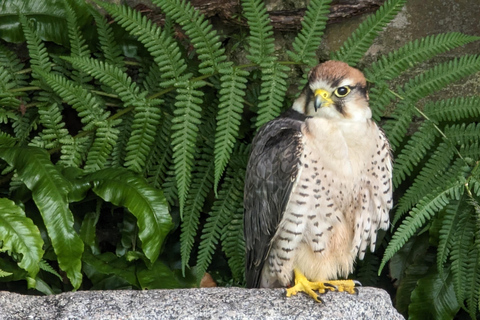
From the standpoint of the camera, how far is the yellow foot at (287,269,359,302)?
3.15 meters

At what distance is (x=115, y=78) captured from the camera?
377 centimetres

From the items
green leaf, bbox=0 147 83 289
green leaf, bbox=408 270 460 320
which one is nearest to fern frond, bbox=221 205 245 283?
green leaf, bbox=0 147 83 289

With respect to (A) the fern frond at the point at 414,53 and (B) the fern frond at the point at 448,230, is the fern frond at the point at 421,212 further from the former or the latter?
(A) the fern frond at the point at 414,53

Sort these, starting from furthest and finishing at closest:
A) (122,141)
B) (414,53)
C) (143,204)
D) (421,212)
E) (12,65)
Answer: (12,65) → (122,141) → (414,53) → (143,204) → (421,212)

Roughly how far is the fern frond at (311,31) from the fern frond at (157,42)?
610 millimetres

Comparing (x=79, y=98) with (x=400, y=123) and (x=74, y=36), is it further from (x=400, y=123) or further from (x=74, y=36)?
(x=400, y=123)

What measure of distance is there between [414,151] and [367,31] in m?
0.69

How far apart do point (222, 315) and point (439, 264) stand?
1383 mm

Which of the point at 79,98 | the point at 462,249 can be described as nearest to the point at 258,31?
the point at 79,98

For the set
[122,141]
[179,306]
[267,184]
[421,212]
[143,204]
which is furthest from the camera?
[122,141]

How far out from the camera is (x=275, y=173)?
3311 millimetres

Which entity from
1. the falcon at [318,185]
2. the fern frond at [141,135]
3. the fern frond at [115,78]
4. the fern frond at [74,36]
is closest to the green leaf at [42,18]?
the fern frond at [74,36]

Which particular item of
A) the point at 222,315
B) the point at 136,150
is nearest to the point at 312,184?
the point at 222,315

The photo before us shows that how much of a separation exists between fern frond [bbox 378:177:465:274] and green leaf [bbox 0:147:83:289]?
1.53 m
